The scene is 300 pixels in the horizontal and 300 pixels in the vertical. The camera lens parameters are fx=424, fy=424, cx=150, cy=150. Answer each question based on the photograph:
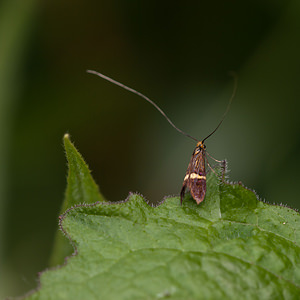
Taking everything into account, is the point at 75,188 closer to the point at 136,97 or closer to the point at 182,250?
the point at 182,250

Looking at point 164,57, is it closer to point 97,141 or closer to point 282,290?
point 97,141

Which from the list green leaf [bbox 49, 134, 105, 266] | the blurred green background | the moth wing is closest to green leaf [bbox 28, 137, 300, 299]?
the moth wing

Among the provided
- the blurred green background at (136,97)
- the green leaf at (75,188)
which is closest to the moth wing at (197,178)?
the green leaf at (75,188)

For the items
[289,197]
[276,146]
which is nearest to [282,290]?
[289,197]

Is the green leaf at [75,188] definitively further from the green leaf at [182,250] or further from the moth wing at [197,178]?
the moth wing at [197,178]

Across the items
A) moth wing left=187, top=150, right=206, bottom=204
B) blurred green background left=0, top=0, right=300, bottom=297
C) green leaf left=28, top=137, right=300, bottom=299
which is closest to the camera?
green leaf left=28, top=137, right=300, bottom=299

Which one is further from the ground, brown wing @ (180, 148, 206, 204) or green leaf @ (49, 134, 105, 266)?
brown wing @ (180, 148, 206, 204)

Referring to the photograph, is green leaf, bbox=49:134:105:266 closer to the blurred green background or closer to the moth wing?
the moth wing
